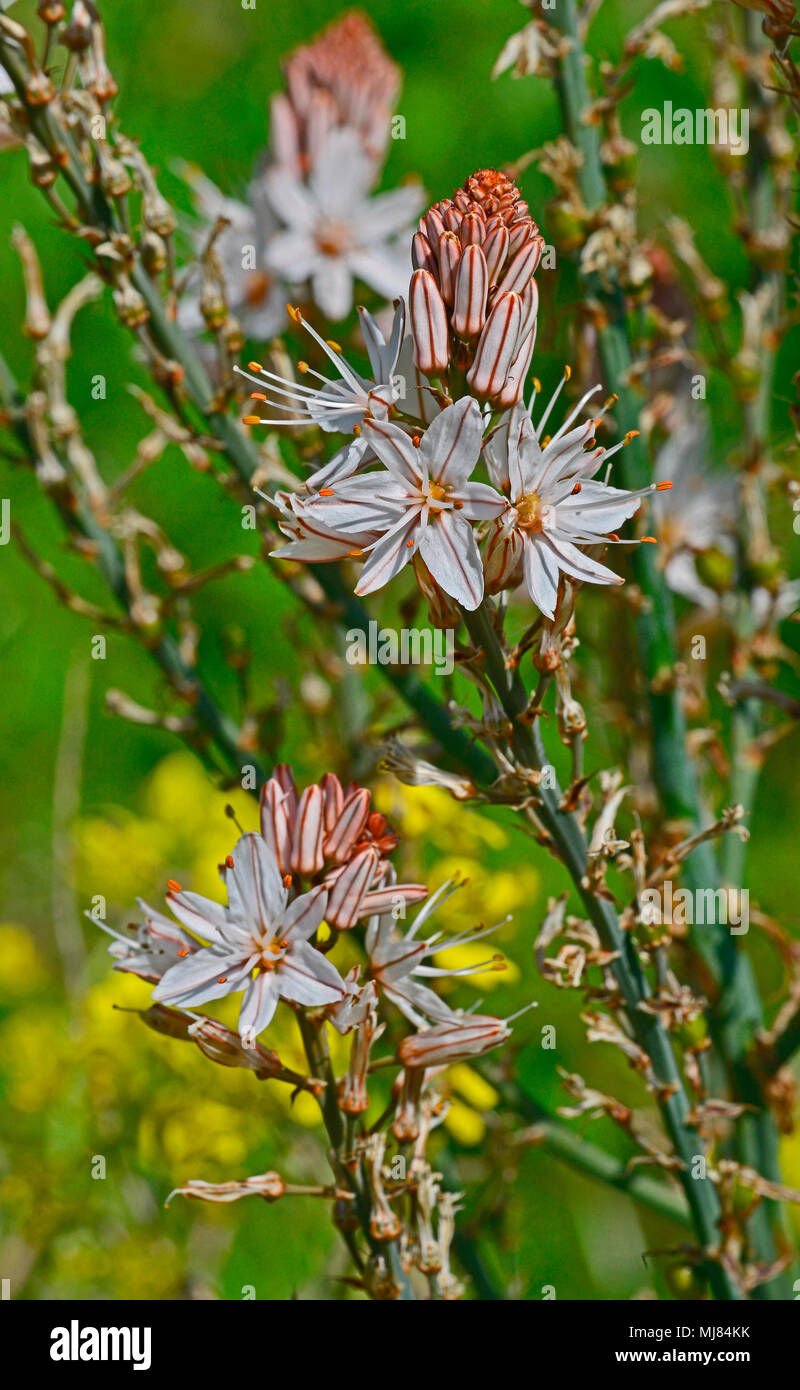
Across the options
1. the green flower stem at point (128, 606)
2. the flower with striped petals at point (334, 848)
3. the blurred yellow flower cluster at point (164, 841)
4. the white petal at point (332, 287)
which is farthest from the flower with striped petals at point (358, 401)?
the blurred yellow flower cluster at point (164, 841)

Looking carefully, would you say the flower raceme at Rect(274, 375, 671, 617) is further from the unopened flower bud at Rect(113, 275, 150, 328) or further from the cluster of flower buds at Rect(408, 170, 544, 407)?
the unopened flower bud at Rect(113, 275, 150, 328)

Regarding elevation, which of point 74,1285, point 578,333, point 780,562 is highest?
point 578,333

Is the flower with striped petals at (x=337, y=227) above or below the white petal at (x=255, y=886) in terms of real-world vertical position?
above

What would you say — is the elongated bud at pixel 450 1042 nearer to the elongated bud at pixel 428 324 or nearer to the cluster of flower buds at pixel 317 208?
the elongated bud at pixel 428 324

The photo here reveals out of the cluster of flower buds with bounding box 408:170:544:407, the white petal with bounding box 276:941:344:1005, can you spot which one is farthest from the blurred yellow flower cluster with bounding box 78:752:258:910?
the cluster of flower buds with bounding box 408:170:544:407

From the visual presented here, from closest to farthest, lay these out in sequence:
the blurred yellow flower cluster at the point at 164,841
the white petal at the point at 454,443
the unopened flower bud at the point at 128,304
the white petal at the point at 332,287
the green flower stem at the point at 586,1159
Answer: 1. the white petal at the point at 454,443
2. the unopened flower bud at the point at 128,304
3. the green flower stem at the point at 586,1159
4. the white petal at the point at 332,287
5. the blurred yellow flower cluster at the point at 164,841
